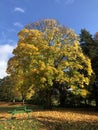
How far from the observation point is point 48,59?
1040 inches

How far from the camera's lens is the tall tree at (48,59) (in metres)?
25.8

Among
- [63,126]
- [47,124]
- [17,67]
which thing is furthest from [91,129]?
[17,67]

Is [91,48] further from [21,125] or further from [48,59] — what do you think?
[21,125]

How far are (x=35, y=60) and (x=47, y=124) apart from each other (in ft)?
38.6

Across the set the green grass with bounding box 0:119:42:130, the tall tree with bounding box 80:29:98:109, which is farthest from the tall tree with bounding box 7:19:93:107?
the green grass with bounding box 0:119:42:130

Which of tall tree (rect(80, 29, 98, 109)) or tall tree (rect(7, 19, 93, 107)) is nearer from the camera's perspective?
tall tree (rect(7, 19, 93, 107))

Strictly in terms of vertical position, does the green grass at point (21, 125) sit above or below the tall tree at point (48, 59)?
below

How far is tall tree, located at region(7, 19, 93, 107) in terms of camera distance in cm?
2581

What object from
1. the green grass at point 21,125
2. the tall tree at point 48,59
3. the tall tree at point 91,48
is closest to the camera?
the green grass at point 21,125

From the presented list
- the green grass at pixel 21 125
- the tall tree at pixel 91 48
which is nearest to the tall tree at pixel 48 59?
the tall tree at pixel 91 48

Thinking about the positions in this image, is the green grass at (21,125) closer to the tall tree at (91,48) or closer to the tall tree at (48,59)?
the tall tree at (48,59)

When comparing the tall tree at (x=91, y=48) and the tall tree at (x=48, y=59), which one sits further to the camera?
the tall tree at (x=91, y=48)

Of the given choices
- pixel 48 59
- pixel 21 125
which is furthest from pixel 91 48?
pixel 21 125

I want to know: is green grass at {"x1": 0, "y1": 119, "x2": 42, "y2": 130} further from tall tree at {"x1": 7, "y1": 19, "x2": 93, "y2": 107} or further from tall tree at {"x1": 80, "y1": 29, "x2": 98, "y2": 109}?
tall tree at {"x1": 80, "y1": 29, "x2": 98, "y2": 109}
